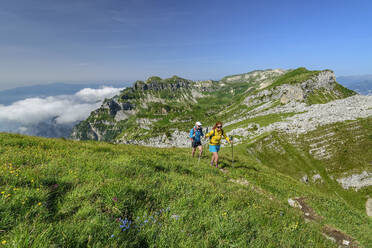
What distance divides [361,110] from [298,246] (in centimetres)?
7983

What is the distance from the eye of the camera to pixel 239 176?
1307cm

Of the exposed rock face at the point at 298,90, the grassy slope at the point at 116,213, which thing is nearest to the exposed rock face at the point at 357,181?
the grassy slope at the point at 116,213

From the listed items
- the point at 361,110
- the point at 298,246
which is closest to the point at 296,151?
the point at 361,110

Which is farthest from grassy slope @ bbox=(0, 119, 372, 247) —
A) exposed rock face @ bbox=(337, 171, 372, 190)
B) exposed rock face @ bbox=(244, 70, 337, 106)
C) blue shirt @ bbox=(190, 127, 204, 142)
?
exposed rock face @ bbox=(244, 70, 337, 106)

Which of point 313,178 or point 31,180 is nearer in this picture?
point 31,180

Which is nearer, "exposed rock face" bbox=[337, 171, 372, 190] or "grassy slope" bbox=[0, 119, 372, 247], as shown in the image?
"grassy slope" bbox=[0, 119, 372, 247]

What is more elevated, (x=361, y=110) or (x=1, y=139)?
(x=1, y=139)

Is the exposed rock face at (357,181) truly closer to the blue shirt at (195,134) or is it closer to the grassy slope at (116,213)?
the blue shirt at (195,134)

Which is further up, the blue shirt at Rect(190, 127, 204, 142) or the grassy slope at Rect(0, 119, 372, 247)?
the grassy slope at Rect(0, 119, 372, 247)

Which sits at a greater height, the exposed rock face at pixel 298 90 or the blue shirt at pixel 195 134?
the exposed rock face at pixel 298 90

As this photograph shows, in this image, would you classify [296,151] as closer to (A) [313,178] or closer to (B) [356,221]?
(A) [313,178]

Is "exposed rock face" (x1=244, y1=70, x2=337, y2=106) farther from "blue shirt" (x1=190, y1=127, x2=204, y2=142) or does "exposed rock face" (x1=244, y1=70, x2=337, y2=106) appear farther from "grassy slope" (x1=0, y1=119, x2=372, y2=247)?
"grassy slope" (x1=0, y1=119, x2=372, y2=247)

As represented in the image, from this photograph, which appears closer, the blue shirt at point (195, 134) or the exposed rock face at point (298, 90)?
the blue shirt at point (195, 134)

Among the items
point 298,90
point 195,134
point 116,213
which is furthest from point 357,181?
point 298,90
